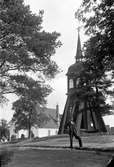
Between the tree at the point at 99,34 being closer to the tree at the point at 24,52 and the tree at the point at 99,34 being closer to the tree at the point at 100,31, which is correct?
the tree at the point at 100,31

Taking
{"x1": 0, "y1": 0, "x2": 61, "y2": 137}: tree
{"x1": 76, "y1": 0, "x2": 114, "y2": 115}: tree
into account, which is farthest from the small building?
{"x1": 76, "y1": 0, "x2": 114, "y2": 115}: tree

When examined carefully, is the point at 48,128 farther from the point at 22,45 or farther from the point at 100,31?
the point at 100,31

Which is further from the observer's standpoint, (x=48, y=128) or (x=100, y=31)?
(x=48, y=128)

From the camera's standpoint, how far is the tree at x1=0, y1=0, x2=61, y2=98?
20.4 metres

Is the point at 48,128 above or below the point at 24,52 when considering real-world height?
below

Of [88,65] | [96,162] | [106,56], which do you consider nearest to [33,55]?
[88,65]

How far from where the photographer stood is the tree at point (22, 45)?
20.4 metres

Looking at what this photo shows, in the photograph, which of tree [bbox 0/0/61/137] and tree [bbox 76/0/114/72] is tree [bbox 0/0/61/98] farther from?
tree [bbox 76/0/114/72]

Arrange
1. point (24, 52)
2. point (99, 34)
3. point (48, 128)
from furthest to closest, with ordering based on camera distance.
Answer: point (48, 128), point (24, 52), point (99, 34)

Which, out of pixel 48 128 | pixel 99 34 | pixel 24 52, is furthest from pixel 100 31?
pixel 48 128

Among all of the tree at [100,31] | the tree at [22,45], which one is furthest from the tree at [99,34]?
the tree at [22,45]

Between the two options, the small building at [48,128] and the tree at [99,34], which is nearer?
the tree at [99,34]

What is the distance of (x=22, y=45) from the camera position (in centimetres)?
2159

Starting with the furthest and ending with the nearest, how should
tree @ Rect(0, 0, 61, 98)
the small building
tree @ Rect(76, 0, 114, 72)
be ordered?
the small building → tree @ Rect(0, 0, 61, 98) → tree @ Rect(76, 0, 114, 72)
